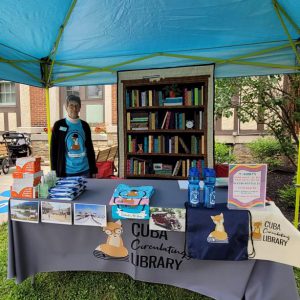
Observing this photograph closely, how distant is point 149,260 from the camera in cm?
164

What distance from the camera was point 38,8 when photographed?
2158 mm

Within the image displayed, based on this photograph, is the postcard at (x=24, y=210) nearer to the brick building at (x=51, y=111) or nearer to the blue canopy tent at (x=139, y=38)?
the blue canopy tent at (x=139, y=38)

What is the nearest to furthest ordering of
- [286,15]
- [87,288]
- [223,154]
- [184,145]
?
[87,288], [286,15], [184,145], [223,154]

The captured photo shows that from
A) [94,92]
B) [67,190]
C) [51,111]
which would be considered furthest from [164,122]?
[51,111]

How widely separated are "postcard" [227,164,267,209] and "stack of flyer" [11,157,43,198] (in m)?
1.27

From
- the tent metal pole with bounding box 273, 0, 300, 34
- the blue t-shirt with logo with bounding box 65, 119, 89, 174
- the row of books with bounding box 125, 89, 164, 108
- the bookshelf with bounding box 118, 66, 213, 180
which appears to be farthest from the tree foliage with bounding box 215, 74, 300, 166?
the blue t-shirt with logo with bounding box 65, 119, 89, 174

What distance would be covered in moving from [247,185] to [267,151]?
18.8ft

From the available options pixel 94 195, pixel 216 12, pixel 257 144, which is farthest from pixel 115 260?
pixel 257 144

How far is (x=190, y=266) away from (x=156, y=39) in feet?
7.73

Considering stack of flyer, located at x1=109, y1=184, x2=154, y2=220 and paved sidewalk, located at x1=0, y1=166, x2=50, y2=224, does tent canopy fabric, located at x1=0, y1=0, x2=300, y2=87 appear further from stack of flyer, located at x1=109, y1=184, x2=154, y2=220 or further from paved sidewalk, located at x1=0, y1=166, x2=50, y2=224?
paved sidewalk, located at x1=0, y1=166, x2=50, y2=224

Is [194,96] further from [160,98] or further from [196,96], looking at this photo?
[160,98]

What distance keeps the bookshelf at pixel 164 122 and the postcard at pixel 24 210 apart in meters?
2.11

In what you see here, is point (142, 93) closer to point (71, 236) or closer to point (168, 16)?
point (168, 16)

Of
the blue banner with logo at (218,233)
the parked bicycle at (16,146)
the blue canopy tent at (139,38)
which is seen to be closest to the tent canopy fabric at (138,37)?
the blue canopy tent at (139,38)
